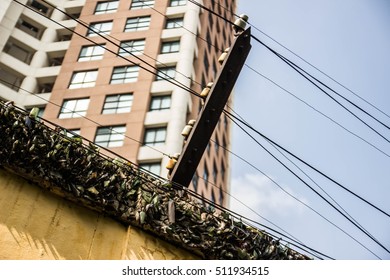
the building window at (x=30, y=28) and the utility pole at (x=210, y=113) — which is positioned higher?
the building window at (x=30, y=28)

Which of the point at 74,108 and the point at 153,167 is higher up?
the point at 74,108

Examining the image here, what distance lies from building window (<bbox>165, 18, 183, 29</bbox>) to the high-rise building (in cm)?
13

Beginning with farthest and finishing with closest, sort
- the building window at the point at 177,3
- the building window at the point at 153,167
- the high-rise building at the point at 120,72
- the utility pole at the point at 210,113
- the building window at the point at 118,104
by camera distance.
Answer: the building window at the point at 177,3 → the building window at the point at 118,104 → the high-rise building at the point at 120,72 → the building window at the point at 153,167 → the utility pole at the point at 210,113

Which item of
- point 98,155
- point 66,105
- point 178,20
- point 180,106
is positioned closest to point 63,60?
point 66,105

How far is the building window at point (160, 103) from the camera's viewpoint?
2891 centimetres

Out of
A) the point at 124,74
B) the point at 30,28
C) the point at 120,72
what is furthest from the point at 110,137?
the point at 30,28

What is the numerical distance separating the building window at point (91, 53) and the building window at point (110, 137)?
26.3 feet

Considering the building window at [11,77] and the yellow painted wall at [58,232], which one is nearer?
the yellow painted wall at [58,232]

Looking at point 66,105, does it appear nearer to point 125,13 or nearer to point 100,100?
point 100,100

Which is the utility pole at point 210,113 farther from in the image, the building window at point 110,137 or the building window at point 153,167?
the building window at point 110,137

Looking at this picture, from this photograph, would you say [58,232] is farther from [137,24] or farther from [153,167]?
[137,24]

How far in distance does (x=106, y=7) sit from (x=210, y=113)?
32.5m

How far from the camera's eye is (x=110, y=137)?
27891 millimetres

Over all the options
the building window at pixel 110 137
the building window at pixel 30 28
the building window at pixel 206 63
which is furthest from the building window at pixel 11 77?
the building window at pixel 206 63
